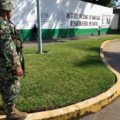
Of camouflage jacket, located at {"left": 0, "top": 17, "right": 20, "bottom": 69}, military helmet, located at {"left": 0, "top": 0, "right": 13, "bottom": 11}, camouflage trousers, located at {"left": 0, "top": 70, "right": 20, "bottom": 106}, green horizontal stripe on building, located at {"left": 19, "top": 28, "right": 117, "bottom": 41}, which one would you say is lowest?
green horizontal stripe on building, located at {"left": 19, "top": 28, "right": 117, "bottom": 41}

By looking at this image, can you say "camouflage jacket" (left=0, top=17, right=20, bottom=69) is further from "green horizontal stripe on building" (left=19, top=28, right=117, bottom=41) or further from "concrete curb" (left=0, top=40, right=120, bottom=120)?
"green horizontal stripe on building" (left=19, top=28, right=117, bottom=41)

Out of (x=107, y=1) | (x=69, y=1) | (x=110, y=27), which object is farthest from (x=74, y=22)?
(x=107, y=1)

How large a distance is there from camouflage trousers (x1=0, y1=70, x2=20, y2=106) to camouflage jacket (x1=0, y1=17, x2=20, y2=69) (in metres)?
0.16

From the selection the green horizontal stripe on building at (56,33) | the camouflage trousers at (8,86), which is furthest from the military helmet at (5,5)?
the green horizontal stripe on building at (56,33)

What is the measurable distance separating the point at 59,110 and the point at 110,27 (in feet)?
119

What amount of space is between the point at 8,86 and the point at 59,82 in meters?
2.69

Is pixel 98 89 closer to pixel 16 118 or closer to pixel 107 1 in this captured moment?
pixel 16 118

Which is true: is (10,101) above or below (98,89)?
above

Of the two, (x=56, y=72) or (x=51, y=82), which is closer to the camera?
(x=51, y=82)

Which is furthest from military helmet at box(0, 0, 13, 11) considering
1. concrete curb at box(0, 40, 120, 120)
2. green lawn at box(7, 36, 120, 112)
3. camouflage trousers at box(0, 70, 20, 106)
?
green lawn at box(7, 36, 120, 112)

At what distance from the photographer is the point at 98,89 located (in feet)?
23.8

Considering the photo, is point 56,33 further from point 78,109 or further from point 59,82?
point 78,109

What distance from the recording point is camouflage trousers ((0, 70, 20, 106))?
4820mm

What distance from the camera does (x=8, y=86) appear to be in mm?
4867
